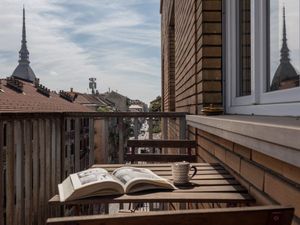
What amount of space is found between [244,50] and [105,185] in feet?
4.65

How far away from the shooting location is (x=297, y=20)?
5.68 ft

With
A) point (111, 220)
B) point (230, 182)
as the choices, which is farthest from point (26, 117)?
point (111, 220)

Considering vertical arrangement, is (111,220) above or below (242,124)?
below

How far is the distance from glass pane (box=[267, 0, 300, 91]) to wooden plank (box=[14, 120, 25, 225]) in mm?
1762

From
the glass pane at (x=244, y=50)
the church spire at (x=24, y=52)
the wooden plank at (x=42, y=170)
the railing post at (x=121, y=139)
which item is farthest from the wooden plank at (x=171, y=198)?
the church spire at (x=24, y=52)

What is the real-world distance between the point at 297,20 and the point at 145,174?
0.93 metres

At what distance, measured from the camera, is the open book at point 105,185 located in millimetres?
1618

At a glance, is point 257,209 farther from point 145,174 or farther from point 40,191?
point 40,191

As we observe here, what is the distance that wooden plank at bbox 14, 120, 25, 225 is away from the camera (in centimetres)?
290

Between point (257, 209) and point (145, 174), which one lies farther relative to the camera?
point (145, 174)

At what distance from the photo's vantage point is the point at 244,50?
2605 millimetres

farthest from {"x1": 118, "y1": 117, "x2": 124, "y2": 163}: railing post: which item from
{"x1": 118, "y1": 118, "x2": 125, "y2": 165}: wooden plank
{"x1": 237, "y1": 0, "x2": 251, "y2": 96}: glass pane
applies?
{"x1": 237, "y1": 0, "x2": 251, "y2": 96}: glass pane

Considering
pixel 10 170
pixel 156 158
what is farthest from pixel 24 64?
pixel 10 170

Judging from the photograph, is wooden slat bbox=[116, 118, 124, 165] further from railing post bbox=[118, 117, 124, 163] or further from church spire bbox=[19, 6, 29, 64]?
church spire bbox=[19, 6, 29, 64]
